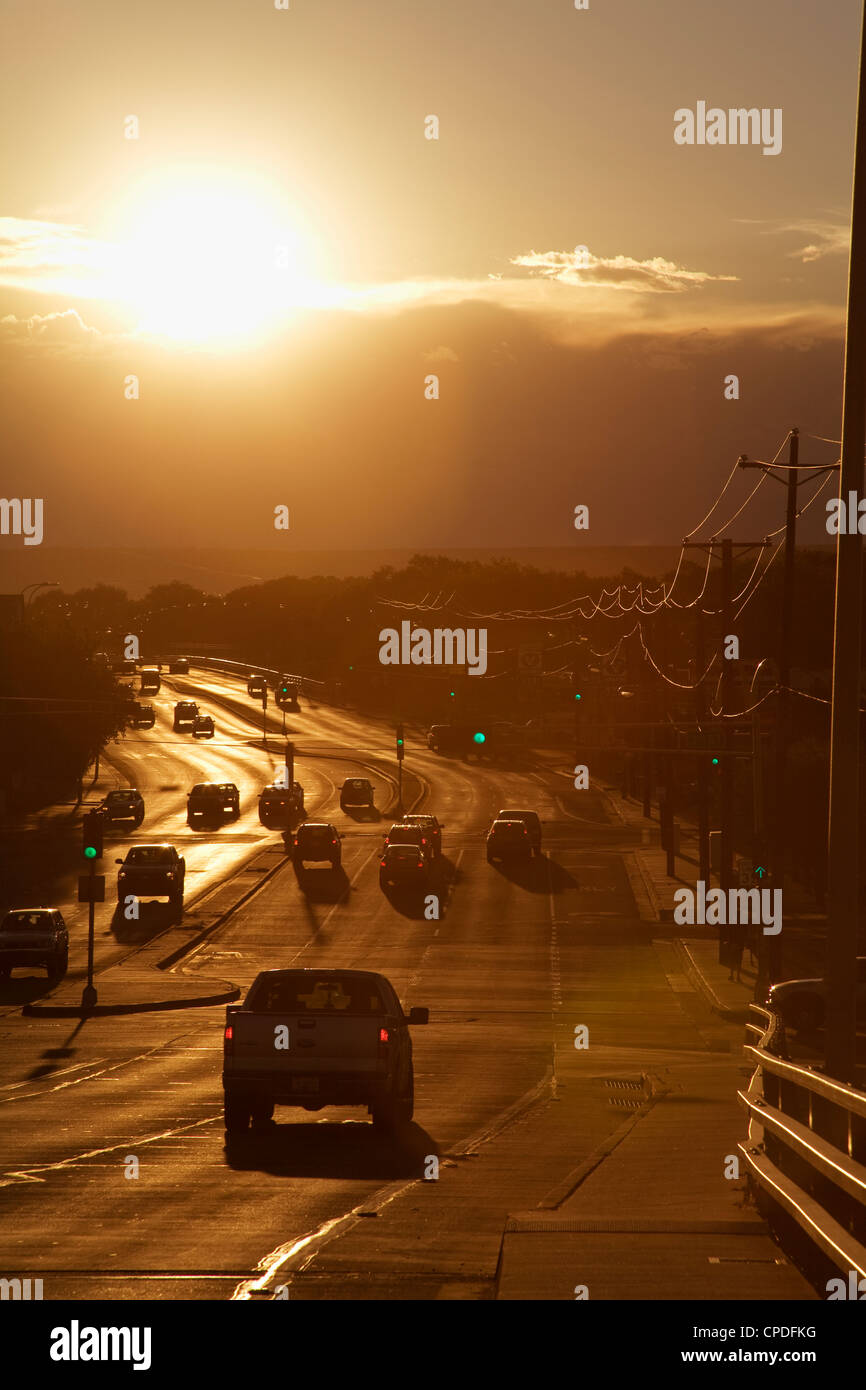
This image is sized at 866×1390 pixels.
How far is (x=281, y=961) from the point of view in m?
45.0

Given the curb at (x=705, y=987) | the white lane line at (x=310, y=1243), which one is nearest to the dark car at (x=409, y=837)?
the curb at (x=705, y=987)

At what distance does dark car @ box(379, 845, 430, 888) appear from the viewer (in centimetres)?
6022

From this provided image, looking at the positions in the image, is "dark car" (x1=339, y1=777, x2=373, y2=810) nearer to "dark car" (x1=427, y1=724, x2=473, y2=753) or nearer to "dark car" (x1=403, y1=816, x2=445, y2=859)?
"dark car" (x1=403, y1=816, x2=445, y2=859)

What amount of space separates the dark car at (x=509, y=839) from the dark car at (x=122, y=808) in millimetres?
19372

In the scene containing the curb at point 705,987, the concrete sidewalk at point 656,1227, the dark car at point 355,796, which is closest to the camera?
the concrete sidewalk at point 656,1227

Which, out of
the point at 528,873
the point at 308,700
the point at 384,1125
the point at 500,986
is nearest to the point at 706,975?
the point at 500,986

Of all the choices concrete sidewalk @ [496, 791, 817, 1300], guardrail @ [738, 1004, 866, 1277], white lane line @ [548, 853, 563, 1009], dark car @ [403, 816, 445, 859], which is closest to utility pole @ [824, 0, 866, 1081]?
guardrail @ [738, 1004, 866, 1277]

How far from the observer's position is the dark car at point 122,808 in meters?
79.1

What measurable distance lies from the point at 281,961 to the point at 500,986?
6586 millimetres

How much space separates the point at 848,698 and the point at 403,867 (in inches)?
1897

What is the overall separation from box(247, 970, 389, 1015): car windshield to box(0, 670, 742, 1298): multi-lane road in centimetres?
136

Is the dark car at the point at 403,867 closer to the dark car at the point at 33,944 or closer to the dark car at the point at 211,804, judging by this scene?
the dark car at the point at 33,944

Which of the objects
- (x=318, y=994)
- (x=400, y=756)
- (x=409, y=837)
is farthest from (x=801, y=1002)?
(x=400, y=756)

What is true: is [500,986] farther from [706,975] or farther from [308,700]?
[308,700]
